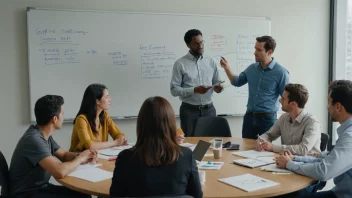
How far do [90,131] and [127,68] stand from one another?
4.64 feet

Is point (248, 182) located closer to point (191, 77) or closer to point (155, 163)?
point (155, 163)

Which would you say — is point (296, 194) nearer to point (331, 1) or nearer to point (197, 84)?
point (197, 84)

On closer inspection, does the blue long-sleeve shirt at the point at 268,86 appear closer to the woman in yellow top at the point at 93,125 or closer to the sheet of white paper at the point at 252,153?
the sheet of white paper at the point at 252,153

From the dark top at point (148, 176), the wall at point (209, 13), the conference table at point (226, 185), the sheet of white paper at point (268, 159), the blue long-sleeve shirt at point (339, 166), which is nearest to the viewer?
the dark top at point (148, 176)

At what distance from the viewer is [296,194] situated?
2553mm

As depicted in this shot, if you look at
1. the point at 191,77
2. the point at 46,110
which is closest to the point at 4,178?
the point at 46,110

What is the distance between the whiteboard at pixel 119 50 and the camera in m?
4.12

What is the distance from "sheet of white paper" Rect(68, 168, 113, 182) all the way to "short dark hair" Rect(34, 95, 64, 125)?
16.1 inches

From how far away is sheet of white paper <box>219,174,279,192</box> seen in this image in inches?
82.6

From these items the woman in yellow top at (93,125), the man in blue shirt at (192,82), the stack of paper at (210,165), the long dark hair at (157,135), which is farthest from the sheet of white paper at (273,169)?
the man in blue shirt at (192,82)

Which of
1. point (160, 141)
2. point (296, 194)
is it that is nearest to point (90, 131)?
point (160, 141)

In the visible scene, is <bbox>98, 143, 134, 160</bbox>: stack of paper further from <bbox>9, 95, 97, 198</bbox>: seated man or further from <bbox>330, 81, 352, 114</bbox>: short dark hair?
<bbox>330, 81, 352, 114</bbox>: short dark hair

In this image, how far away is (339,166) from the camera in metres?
2.20

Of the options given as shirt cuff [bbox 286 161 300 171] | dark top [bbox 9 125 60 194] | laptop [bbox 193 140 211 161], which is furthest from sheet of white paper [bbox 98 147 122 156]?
shirt cuff [bbox 286 161 300 171]
